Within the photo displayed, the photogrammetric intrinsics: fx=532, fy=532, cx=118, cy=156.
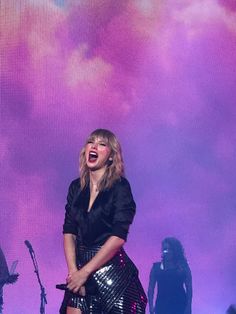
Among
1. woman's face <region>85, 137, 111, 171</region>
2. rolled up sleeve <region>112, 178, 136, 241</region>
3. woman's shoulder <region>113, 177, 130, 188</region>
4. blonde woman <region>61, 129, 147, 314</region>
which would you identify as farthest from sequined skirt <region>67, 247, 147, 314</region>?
woman's face <region>85, 137, 111, 171</region>

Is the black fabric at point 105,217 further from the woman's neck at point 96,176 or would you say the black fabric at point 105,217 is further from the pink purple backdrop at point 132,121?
the pink purple backdrop at point 132,121

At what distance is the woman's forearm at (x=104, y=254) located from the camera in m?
2.79

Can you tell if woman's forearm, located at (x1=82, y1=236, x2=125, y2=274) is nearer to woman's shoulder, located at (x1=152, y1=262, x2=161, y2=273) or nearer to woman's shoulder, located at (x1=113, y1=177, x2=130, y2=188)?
woman's shoulder, located at (x1=113, y1=177, x2=130, y2=188)

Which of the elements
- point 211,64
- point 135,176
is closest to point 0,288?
point 135,176

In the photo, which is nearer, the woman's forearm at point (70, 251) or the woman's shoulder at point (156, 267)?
the woman's forearm at point (70, 251)

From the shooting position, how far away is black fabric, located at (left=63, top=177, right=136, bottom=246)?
9.53ft

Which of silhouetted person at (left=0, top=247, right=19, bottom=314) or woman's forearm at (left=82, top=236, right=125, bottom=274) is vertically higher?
silhouetted person at (left=0, top=247, right=19, bottom=314)

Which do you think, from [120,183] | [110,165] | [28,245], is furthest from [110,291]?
[28,245]

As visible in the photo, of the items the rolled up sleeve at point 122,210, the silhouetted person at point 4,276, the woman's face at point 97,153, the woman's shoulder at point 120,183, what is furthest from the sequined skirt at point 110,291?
the silhouetted person at point 4,276

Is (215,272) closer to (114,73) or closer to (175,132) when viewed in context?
(175,132)

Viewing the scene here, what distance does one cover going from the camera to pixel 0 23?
5996mm

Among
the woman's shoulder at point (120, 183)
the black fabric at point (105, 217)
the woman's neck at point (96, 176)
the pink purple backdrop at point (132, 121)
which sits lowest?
the black fabric at point (105, 217)

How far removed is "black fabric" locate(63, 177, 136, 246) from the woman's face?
0.51 ft

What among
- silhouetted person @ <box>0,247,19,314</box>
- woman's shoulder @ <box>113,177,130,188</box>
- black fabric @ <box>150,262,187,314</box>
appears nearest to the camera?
woman's shoulder @ <box>113,177,130,188</box>
